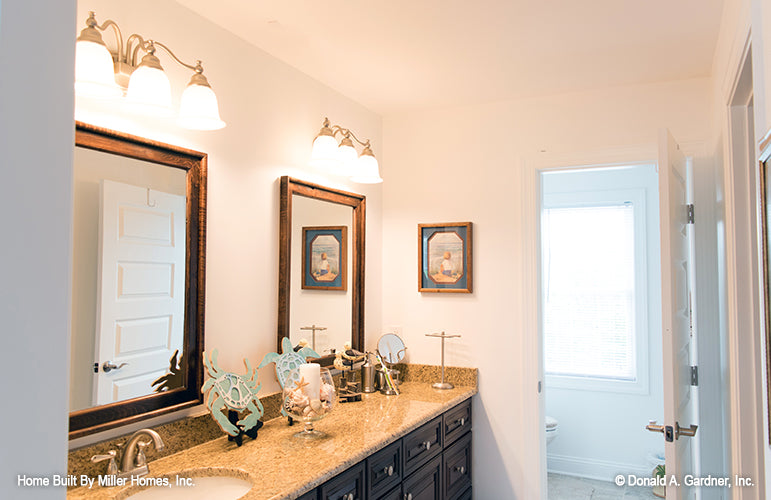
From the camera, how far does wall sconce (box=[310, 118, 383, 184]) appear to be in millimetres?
2578

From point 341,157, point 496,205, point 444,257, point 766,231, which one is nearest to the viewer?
point 766,231

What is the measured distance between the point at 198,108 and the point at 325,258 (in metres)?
1.13

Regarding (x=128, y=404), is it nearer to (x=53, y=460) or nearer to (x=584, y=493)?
(x=53, y=460)

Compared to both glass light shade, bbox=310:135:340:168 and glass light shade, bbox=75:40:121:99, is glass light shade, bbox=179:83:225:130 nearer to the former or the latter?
glass light shade, bbox=75:40:121:99

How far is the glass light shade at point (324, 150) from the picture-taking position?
2570 mm

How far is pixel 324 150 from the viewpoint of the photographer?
101 inches

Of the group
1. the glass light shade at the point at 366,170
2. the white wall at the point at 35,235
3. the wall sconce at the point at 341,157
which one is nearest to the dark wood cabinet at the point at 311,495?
the white wall at the point at 35,235

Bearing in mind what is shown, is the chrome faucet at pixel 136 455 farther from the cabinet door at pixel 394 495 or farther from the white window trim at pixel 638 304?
the white window trim at pixel 638 304

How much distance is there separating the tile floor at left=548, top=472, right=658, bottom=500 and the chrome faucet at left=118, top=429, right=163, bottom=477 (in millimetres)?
3021

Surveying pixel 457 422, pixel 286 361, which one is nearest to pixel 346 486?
pixel 286 361

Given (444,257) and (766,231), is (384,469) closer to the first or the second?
(444,257)

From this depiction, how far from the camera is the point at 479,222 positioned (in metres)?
3.14

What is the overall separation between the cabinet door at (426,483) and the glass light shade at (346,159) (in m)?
1.50

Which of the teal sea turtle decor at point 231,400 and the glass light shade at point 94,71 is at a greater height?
the glass light shade at point 94,71
